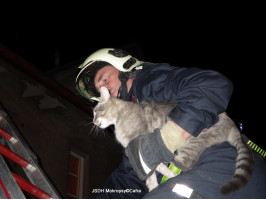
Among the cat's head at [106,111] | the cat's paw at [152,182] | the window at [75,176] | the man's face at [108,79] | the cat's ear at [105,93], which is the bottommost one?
the window at [75,176]

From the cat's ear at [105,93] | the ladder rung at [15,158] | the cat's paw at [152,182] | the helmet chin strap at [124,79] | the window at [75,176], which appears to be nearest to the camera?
the ladder rung at [15,158]

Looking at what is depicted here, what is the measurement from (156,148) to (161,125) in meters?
0.78

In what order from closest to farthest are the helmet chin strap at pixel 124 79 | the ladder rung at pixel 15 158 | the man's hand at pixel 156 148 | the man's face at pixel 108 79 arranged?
the man's hand at pixel 156 148 < the ladder rung at pixel 15 158 < the helmet chin strap at pixel 124 79 < the man's face at pixel 108 79

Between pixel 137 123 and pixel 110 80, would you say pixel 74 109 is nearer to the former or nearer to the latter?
pixel 110 80

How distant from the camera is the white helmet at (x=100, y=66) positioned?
3266 mm

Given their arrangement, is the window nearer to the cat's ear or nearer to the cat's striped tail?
the cat's ear

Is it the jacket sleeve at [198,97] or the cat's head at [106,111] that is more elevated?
the jacket sleeve at [198,97]

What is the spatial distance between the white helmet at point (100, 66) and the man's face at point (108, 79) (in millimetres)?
112

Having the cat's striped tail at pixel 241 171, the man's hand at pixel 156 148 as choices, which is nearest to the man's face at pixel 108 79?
the man's hand at pixel 156 148

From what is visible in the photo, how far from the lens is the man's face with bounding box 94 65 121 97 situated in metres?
3.48

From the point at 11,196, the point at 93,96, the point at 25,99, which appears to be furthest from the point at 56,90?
the point at 11,196

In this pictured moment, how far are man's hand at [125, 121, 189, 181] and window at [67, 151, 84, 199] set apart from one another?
3.95 metres

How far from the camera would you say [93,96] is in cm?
395

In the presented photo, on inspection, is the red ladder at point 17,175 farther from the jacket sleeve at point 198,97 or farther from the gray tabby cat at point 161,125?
the jacket sleeve at point 198,97
